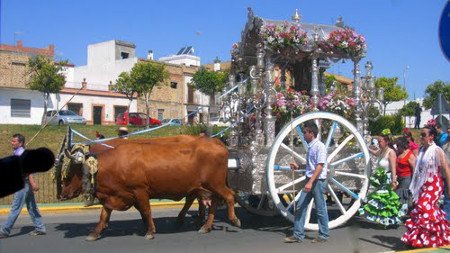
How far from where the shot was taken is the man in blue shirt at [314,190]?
306 inches

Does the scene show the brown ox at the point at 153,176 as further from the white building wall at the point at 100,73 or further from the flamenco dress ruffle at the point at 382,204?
the white building wall at the point at 100,73

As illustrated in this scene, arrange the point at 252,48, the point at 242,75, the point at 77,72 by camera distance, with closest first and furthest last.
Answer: the point at 252,48
the point at 242,75
the point at 77,72

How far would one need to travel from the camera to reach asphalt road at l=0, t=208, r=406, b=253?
7.57 meters

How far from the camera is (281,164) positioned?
8703 millimetres

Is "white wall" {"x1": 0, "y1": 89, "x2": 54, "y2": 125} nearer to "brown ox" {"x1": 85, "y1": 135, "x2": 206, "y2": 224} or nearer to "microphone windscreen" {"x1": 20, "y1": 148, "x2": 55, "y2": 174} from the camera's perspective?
"brown ox" {"x1": 85, "y1": 135, "x2": 206, "y2": 224}

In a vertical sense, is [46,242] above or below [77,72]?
below

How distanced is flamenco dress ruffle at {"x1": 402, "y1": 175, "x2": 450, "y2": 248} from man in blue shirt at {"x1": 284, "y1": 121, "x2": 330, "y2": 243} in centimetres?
112

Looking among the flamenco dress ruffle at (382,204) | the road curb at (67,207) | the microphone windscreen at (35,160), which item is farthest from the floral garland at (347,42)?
the microphone windscreen at (35,160)

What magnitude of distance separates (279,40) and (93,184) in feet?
12.1

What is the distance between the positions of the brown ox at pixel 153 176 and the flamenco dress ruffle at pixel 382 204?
216cm

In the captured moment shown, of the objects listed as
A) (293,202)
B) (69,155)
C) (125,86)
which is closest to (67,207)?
(69,155)

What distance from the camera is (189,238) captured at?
8383 mm

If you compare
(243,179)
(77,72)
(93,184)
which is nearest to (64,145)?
(93,184)

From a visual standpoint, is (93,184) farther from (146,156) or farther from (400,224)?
(400,224)
